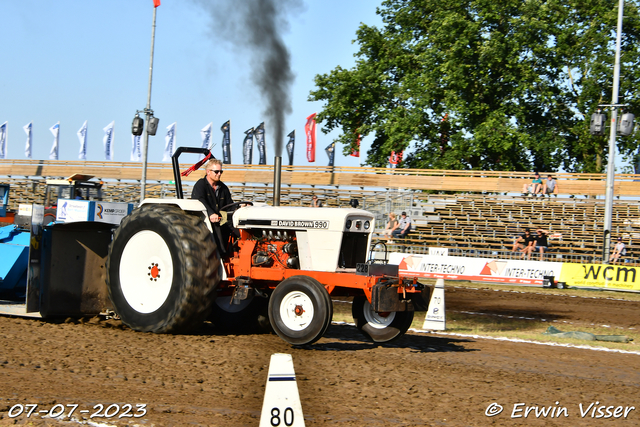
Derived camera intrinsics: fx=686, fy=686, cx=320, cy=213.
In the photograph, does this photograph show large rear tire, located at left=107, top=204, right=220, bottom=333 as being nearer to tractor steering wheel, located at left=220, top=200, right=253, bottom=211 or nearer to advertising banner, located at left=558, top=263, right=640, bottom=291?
tractor steering wheel, located at left=220, top=200, right=253, bottom=211

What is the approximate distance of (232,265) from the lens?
7723 mm

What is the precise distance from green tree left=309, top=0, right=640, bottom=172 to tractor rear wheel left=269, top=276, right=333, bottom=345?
27.1m

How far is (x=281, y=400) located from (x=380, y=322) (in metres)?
4.46

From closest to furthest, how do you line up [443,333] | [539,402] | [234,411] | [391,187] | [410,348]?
1. [234,411]
2. [539,402]
3. [410,348]
4. [443,333]
5. [391,187]

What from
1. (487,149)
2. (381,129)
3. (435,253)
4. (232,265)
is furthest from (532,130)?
(232,265)

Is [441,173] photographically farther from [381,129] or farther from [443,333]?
[443,333]

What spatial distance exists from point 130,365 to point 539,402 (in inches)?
130

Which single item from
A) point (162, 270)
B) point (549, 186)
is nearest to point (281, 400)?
point (162, 270)

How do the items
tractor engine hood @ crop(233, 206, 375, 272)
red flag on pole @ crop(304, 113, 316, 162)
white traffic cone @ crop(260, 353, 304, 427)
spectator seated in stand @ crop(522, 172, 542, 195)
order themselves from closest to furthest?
1. white traffic cone @ crop(260, 353, 304, 427)
2. tractor engine hood @ crop(233, 206, 375, 272)
3. spectator seated in stand @ crop(522, 172, 542, 195)
4. red flag on pole @ crop(304, 113, 316, 162)

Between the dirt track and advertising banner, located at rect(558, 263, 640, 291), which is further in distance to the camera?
advertising banner, located at rect(558, 263, 640, 291)

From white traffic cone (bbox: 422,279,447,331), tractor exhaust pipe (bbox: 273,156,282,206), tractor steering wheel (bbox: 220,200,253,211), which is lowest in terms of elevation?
white traffic cone (bbox: 422,279,447,331)

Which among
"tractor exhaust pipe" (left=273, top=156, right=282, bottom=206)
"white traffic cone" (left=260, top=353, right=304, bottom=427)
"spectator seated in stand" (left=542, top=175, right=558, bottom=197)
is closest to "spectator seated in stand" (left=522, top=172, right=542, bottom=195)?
"spectator seated in stand" (left=542, top=175, right=558, bottom=197)

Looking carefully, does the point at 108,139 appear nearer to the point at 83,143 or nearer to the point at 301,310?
the point at 83,143

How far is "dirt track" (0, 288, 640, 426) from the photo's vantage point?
4.55m
